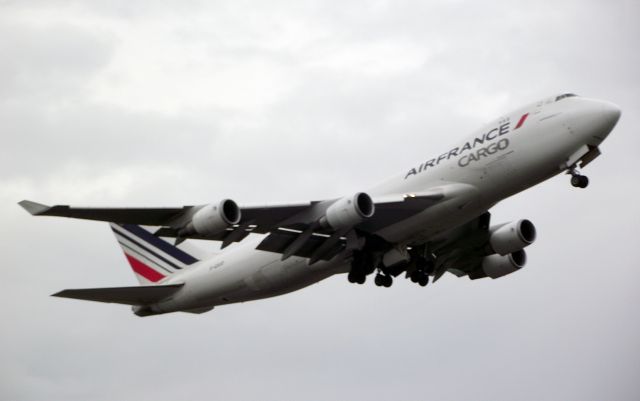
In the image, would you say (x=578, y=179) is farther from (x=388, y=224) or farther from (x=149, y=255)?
(x=149, y=255)

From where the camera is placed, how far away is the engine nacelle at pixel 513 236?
37.6 meters

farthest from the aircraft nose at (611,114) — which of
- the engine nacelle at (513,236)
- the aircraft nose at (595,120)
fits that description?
the engine nacelle at (513,236)

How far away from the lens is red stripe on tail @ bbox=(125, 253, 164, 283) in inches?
1621

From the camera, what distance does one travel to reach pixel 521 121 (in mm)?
31891

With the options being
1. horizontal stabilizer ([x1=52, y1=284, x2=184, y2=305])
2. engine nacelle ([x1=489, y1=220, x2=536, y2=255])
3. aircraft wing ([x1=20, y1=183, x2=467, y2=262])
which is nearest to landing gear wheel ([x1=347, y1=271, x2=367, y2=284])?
aircraft wing ([x1=20, y1=183, x2=467, y2=262])

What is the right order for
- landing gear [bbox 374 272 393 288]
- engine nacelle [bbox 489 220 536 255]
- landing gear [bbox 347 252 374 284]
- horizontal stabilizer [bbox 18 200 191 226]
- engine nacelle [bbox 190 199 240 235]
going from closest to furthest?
1. horizontal stabilizer [bbox 18 200 191 226]
2. engine nacelle [bbox 190 199 240 235]
3. landing gear [bbox 347 252 374 284]
4. landing gear [bbox 374 272 393 288]
5. engine nacelle [bbox 489 220 536 255]

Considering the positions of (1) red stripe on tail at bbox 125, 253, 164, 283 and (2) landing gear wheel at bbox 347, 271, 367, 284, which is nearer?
(2) landing gear wheel at bbox 347, 271, 367, 284

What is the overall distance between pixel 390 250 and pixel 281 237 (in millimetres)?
3924

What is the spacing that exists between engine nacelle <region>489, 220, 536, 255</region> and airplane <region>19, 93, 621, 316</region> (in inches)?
1.8

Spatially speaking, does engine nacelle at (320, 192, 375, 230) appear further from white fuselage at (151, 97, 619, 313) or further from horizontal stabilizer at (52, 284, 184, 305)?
horizontal stabilizer at (52, 284, 184, 305)

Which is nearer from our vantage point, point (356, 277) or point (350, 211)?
point (350, 211)

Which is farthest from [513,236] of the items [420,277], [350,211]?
[350,211]

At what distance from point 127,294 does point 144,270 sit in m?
4.39

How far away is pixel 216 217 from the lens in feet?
99.6
